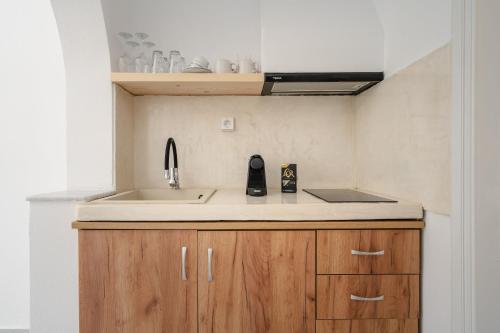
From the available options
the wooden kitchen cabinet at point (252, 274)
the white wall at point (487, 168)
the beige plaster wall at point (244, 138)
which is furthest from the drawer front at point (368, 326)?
the beige plaster wall at point (244, 138)

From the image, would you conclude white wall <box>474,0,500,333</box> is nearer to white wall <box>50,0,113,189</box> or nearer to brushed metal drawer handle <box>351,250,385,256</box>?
brushed metal drawer handle <box>351,250,385,256</box>

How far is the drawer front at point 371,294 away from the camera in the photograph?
48.7 inches

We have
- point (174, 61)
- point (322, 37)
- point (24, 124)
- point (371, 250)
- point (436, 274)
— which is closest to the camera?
point (436, 274)

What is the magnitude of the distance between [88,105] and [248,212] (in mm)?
1097

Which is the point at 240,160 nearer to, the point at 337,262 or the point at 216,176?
the point at 216,176

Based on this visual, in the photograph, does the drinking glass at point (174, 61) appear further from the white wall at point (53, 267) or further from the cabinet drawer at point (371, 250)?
the cabinet drawer at point (371, 250)

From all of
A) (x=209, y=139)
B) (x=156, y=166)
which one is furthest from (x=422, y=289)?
(x=156, y=166)

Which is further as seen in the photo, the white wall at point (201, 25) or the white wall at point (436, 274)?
the white wall at point (201, 25)

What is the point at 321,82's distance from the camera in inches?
62.1

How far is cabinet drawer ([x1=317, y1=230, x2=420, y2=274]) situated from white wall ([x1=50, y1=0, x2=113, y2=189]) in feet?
3.99

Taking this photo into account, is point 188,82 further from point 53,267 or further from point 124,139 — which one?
point 53,267

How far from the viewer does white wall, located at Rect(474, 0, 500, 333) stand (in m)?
0.93

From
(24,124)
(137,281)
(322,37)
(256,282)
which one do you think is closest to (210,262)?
(256,282)

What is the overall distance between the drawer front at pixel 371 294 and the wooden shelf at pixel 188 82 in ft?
3.52
